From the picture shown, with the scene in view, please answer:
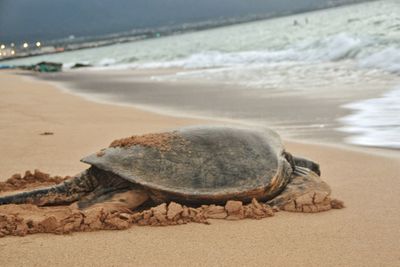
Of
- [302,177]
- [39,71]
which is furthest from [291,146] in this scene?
[39,71]

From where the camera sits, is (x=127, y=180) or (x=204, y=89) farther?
(x=204, y=89)

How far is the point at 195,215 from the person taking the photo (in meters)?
3.18

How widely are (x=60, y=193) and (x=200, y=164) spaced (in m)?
0.93

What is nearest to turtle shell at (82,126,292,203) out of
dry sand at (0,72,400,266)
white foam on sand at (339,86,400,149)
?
dry sand at (0,72,400,266)

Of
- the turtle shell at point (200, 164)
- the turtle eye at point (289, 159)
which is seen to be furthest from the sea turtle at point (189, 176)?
the turtle eye at point (289, 159)

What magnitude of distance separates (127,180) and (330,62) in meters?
12.5

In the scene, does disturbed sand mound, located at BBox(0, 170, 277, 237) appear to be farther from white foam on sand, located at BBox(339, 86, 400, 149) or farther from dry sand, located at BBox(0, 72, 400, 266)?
white foam on sand, located at BBox(339, 86, 400, 149)

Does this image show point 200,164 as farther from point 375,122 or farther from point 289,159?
point 375,122

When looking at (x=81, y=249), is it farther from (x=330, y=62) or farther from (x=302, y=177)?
(x=330, y=62)

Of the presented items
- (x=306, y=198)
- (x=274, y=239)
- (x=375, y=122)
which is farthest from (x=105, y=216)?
(x=375, y=122)

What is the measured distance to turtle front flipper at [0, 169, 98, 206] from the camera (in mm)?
3402

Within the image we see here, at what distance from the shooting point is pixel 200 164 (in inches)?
133

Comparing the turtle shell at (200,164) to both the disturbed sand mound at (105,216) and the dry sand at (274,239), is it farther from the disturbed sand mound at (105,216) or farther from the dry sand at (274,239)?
the dry sand at (274,239)

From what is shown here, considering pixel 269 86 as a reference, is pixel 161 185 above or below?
below
